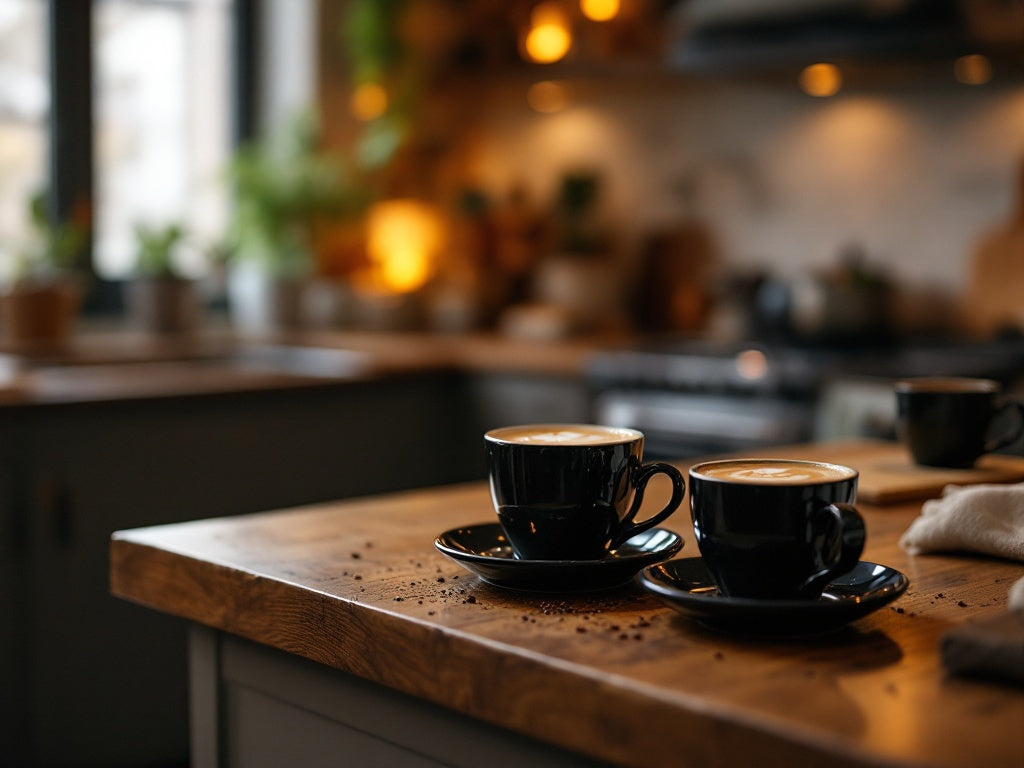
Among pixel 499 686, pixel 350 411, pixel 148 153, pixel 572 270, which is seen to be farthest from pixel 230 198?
pixel 499 686

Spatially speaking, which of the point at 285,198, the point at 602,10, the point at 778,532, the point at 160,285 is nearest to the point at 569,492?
the point at 778,532

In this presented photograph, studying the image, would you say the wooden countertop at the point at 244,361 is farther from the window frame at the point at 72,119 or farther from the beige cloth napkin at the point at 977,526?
the beige cloth napkin at the point at 977,526

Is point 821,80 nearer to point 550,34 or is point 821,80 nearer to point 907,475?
point 550,34

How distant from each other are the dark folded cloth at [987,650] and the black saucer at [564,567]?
0.73 feet

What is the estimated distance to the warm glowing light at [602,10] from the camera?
12.6 feet

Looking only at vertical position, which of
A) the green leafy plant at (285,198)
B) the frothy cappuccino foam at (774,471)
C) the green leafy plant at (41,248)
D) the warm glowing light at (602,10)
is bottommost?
the frothy cappuccino foam at (774,471)

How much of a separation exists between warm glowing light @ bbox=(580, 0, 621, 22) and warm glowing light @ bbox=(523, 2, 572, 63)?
98 millimetres

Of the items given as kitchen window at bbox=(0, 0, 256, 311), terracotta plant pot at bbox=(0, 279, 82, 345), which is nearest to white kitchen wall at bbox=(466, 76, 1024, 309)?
kitchen window at bbox=(0, 0, 256, 311)

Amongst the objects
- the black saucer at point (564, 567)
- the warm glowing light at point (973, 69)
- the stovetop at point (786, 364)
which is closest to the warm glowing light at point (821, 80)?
the warm glowing light at point (973, 69)

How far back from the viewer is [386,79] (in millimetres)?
4250

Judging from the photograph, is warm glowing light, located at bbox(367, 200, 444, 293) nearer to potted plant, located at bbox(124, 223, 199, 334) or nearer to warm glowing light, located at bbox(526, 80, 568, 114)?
warm glowing light, located at bbox(526, 80, 568, 114)

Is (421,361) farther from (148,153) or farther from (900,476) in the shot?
(900,476)

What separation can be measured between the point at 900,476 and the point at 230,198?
3.34m

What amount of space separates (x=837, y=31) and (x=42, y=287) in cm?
215
